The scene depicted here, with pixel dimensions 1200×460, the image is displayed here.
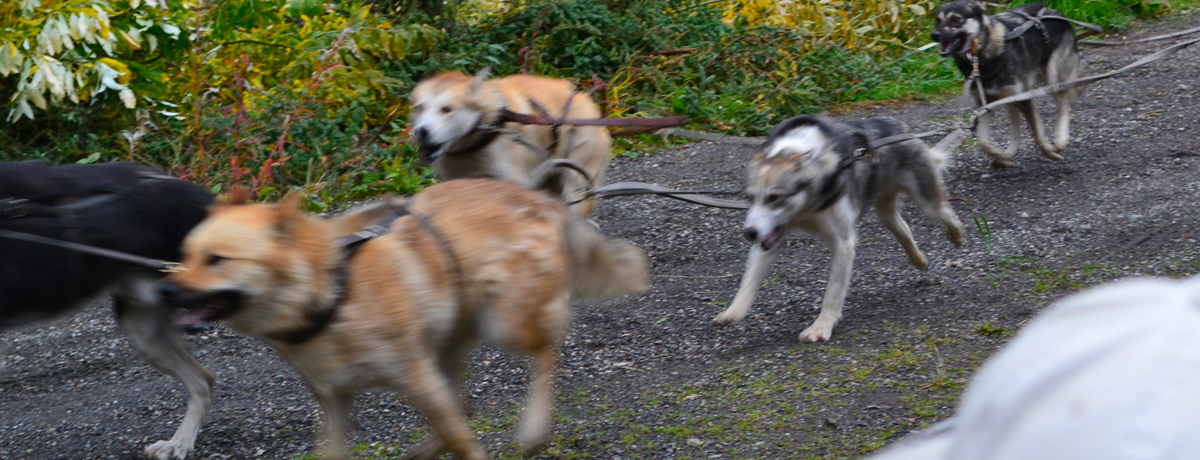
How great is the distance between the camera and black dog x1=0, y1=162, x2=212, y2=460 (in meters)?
3.22

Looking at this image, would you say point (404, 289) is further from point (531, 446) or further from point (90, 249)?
point (90, 249)

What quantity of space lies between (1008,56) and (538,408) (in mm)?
5106

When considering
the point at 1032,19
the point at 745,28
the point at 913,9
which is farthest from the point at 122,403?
the point at 913,9

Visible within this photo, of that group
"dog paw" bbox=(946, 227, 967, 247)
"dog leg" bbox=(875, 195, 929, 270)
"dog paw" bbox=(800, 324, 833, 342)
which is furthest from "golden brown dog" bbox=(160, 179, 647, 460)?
"dog paw" bbox=(946, 227, 967, 247)

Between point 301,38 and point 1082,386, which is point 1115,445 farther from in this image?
point 301,38

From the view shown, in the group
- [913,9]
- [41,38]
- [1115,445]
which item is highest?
[1115,445]

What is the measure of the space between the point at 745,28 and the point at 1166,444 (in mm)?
9384

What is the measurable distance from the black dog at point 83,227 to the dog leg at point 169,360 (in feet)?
0.49

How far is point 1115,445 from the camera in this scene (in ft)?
2.32

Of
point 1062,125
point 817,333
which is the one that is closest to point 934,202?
point 817,333

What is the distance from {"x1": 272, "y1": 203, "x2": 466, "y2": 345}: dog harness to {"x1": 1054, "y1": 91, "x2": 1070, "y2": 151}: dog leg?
5.45 m

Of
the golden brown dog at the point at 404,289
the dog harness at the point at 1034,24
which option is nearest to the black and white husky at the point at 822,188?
the golden brown dog at the point at 404,289

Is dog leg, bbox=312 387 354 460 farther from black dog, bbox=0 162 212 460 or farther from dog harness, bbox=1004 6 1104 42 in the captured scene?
dog harness, bbox=1004 6 1104 42

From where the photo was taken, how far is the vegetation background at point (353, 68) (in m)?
7.11
